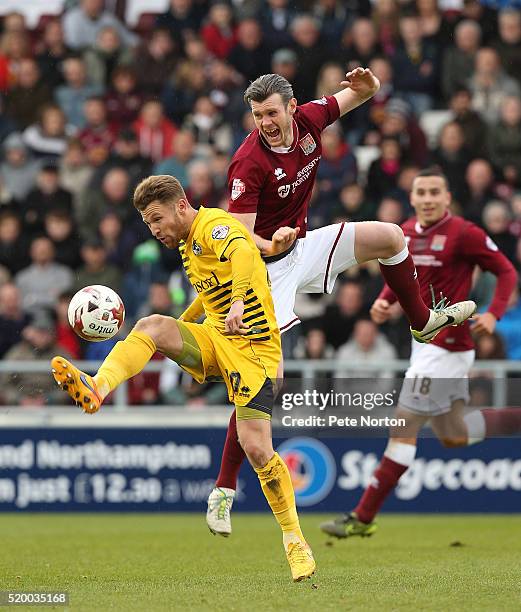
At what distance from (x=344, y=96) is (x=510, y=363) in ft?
15.7

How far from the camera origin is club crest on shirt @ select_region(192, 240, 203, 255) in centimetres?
753

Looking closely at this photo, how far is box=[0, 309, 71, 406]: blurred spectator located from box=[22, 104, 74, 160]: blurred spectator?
122 inches

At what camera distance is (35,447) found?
45.1 ft

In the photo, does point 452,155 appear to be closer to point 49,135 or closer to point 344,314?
point 344,314

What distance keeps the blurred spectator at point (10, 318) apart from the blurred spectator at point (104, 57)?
3.92 metres

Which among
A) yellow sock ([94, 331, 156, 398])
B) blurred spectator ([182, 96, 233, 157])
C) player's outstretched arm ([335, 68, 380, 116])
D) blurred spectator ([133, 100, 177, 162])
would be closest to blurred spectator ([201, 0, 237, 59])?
blurred spectator ([182, 96, 233, 157])

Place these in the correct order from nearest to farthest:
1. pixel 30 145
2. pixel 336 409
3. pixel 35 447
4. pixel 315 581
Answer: pixel 315 581, pixel 336 409, pixel 35 447, pixel 30 145

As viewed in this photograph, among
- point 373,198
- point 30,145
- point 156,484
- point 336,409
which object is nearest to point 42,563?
point 336,409

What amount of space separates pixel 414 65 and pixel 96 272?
4945mm

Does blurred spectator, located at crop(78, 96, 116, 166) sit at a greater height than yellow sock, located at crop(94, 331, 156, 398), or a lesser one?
greater

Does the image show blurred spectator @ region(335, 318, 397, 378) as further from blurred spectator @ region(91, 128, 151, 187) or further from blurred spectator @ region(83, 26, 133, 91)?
blurred spectator @ region(83, 26, 133, 91)

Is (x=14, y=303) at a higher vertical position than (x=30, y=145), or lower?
lower

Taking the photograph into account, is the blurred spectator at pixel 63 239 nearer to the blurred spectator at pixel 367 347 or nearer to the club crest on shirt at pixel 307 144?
the blurred spectator at pixel 367 347

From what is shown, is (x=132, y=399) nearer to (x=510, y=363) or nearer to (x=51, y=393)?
(x=51, y=393)
